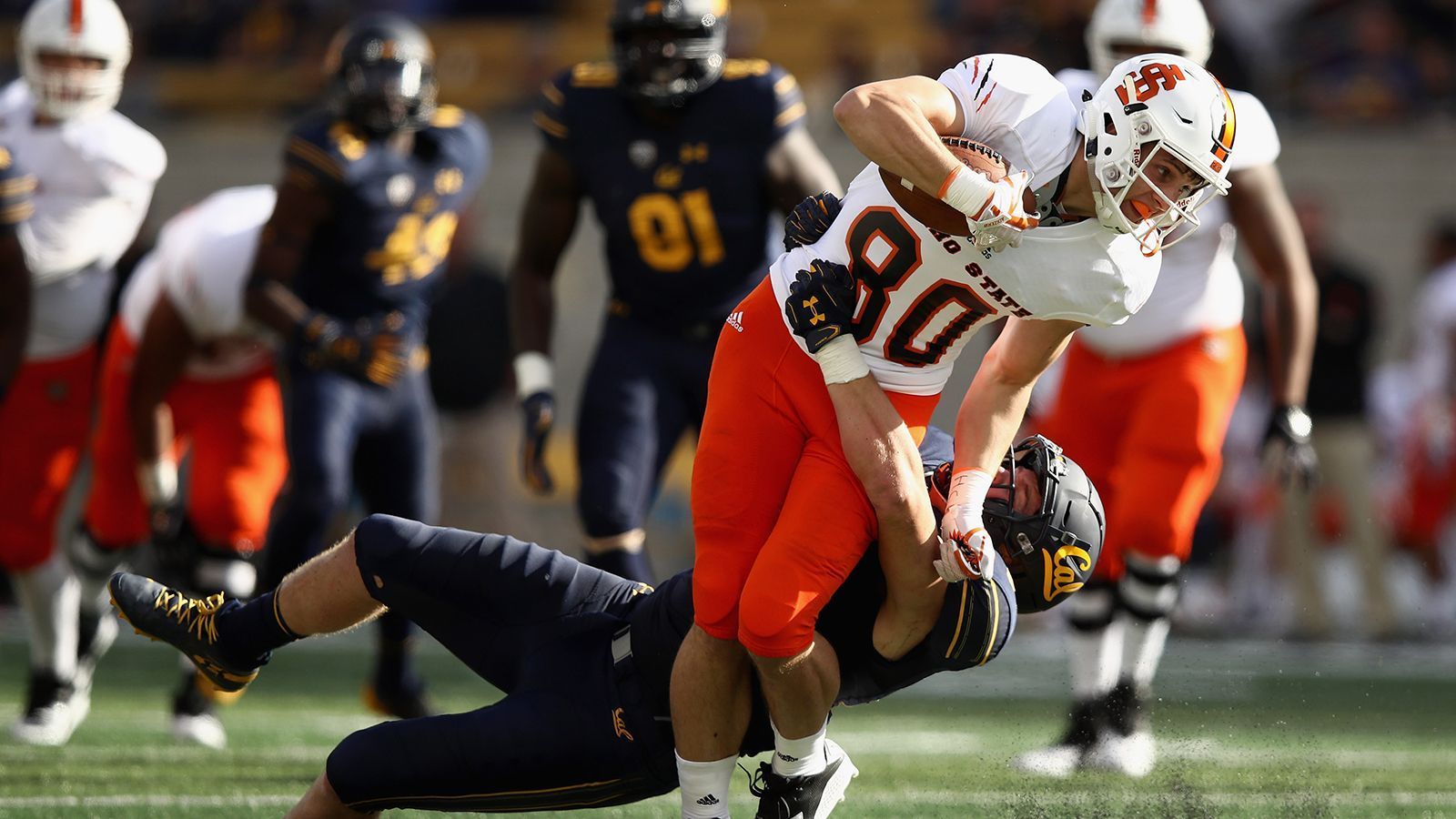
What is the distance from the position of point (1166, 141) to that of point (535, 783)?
168 centimetres

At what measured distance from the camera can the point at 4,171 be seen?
5.78m

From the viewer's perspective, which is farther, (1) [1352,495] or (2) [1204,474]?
(1) [1352,495]

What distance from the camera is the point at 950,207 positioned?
3.57m

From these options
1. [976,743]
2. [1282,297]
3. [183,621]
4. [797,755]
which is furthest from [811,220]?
[976,743]

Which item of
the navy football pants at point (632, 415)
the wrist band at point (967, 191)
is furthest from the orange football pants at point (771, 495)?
the navy football pants at point (632, 415)

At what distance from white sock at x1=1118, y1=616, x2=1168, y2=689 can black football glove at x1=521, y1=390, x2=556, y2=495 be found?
70.9 inches

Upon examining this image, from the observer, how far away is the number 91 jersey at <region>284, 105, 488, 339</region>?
20.5ft

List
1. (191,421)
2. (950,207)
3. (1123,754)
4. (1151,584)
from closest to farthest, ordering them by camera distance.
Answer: (950,207) → (1123,754) → (1151,584) → (191,421)

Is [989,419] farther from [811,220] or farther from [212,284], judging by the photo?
[212,284]

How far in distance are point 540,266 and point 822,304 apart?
2.24m

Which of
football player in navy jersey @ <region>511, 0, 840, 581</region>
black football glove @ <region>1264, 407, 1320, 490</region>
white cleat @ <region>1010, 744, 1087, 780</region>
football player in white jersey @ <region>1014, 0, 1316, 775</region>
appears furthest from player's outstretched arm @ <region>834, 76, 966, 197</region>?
black football glove @ <region>1264, 407, 1320, 490</region>

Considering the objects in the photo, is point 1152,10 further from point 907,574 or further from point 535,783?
point 535,783

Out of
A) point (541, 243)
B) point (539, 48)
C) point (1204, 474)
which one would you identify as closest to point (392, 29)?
point (541, 243)

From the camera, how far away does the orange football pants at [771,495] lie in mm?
3584
